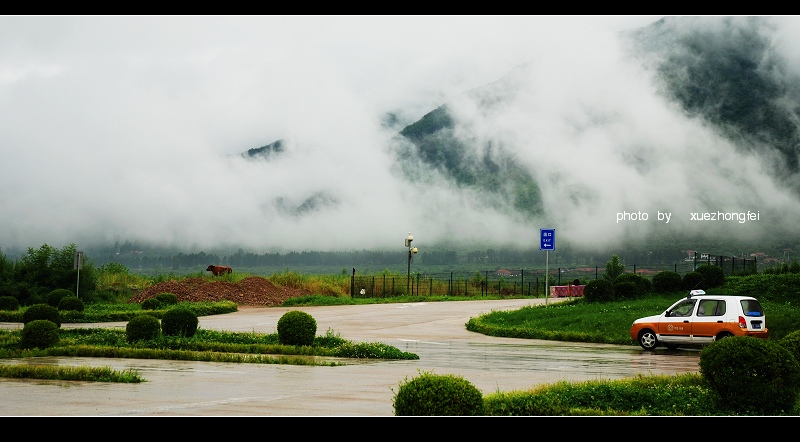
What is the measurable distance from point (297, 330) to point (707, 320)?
11496 millimetres

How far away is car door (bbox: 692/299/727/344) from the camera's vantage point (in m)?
23.2

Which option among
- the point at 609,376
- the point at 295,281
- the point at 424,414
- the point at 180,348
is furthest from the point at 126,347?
the point at 295,281

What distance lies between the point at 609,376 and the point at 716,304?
8.49 metres

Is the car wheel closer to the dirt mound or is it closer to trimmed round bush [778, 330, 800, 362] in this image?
trimmed round bush [778, 330, 800, 362]

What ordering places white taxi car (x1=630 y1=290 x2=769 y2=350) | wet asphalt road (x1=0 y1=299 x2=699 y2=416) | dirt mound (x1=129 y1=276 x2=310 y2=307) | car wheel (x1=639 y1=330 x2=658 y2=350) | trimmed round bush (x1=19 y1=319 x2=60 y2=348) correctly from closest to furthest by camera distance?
wet asphalt road (x1=0 y1=299 x2=699 y2=416) < trimmed round bush (x1=19 y1=319 x2=60 y2=348) < white taxi car (x1=630 y1=290 x2=769 y2=350) < car wheel (x1=639 y1=330 x2=658 y2=350) < dirt mound (x1=129 y1=276 x2=310 y2=307)

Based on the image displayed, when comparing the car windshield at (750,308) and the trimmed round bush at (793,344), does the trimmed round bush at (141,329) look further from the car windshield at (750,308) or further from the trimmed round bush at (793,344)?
the car windshield at (750,308)

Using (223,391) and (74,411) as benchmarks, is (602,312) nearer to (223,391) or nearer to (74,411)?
(223,391)

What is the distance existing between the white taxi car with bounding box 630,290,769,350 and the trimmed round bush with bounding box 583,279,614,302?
34.4 feet

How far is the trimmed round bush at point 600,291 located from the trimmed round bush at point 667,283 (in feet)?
7.00

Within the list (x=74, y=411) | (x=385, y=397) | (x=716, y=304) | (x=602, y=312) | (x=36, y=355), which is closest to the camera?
(x=74, y=411)

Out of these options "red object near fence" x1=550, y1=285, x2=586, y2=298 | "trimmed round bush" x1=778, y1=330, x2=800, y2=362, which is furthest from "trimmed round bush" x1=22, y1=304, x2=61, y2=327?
"red object near fence" x1=550, y1=285, x2=586, y2=298

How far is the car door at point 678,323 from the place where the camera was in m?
23.7

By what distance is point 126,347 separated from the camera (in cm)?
2100
